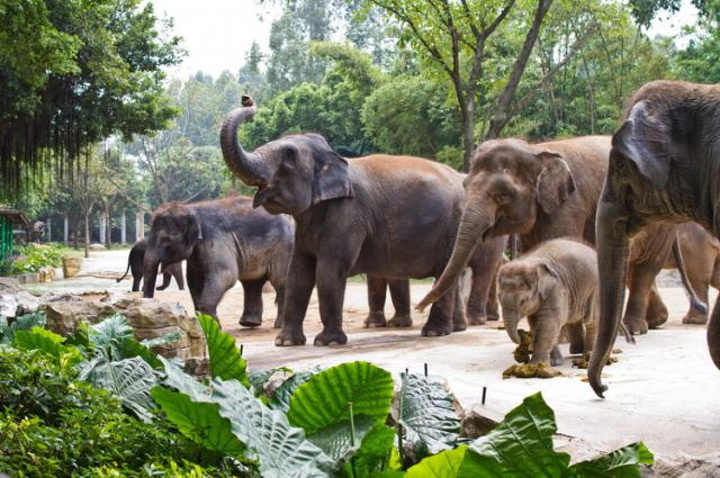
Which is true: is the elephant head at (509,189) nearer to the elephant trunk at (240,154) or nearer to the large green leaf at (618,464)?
the elephant trunk at (240,154)

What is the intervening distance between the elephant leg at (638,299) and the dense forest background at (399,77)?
4124 mm

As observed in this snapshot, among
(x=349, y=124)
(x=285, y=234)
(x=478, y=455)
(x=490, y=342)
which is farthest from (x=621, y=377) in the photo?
(x=349, y=124)

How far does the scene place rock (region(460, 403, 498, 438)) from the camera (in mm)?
3844

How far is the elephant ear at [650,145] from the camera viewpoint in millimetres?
4016

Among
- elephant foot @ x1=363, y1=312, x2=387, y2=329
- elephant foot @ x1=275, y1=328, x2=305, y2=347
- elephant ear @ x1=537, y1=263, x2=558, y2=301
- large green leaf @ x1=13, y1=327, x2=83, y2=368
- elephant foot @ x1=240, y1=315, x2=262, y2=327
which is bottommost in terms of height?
elephant foot @ x1=240, y1=315, x2=262, y2=327

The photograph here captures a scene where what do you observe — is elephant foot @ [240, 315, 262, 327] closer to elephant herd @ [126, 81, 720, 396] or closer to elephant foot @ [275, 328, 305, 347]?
elephant herd @ [126, 81, 720, 396]

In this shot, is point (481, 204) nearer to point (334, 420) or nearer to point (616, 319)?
point (616, 319)

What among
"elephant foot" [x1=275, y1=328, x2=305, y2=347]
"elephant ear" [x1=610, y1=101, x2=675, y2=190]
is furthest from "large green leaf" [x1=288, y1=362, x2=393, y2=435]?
"elephant foot" [x1=275, y1=328, x2=305, y2=347]

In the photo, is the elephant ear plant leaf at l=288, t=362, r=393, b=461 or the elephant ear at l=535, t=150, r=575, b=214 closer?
the elephant ear plant leaf at l=288, t=362, r=393, b=461

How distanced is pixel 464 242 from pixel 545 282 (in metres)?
0.92

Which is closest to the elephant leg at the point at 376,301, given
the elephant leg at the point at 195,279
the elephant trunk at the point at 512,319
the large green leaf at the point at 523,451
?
the elephant leg at the point at 195,279

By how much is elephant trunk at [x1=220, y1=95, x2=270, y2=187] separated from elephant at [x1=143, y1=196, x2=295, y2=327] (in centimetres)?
305

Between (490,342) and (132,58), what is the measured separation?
14.8m

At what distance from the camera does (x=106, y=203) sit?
6153cm
